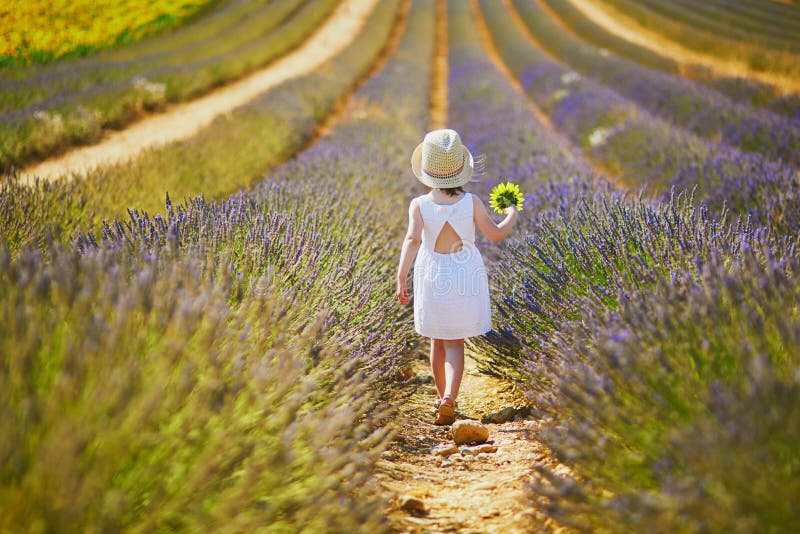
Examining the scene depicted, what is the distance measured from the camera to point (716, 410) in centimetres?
140

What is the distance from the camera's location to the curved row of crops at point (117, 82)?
7715 millimetres

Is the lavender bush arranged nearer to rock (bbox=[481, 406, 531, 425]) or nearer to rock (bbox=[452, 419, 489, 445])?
rock (bbox=[452, 419, 489, 445])

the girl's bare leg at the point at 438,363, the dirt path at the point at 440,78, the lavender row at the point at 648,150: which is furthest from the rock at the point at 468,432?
the dirt path at the point at 440,78

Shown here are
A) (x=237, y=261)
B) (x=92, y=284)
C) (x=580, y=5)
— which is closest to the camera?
(x=92, y=284)

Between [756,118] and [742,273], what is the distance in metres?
6.93

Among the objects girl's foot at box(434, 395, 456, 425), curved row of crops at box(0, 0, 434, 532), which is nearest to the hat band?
curved row of crops at box(0, 0, 434, 532)

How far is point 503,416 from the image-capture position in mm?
3014

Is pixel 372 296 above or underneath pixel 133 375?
underneath

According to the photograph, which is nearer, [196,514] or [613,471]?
[196,514]

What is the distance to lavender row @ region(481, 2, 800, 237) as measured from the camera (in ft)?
15.1

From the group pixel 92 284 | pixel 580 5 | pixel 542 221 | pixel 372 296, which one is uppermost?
pixel 580 5

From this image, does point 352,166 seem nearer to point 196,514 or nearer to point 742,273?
point 742,273

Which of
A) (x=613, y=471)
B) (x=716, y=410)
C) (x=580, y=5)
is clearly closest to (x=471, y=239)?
(x=613, y=471)

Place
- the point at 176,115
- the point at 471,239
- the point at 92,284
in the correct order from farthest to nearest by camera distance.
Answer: the point at 176,115 < the point at 471,239 < the point at 92,284
